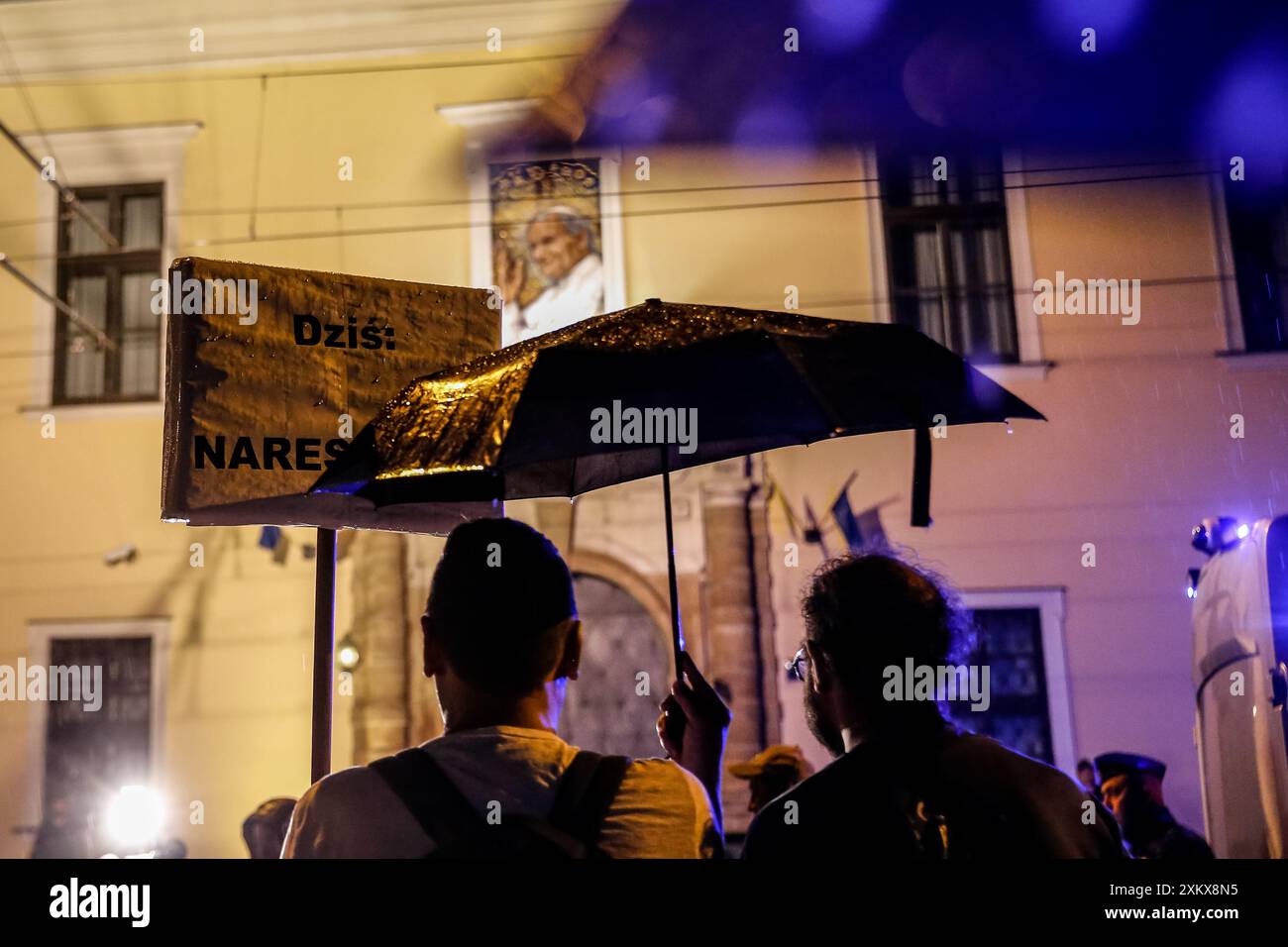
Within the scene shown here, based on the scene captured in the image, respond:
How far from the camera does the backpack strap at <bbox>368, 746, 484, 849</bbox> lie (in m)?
1.58

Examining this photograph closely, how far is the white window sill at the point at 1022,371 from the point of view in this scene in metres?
10.6

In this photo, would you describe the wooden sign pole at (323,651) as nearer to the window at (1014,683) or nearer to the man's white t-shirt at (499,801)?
the man's white t-shirt at (499,801)

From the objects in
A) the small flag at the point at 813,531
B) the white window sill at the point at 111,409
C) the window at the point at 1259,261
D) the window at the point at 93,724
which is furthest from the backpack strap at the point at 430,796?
the window at the point at 1259,261

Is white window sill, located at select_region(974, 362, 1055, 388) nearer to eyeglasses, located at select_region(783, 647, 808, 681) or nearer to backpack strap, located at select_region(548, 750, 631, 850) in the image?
eyeglasses, located at select_region(783, 647, 808, 681)

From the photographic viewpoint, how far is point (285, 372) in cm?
275

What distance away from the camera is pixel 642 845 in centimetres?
160

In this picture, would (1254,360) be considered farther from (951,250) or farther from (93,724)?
(93,724)

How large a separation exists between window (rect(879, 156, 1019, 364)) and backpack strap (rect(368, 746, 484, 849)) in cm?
987

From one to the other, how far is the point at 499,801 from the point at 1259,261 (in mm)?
11222

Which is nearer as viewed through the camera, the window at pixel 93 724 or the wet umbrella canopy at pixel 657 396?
the wet umbrella canopy at pixel 657 396

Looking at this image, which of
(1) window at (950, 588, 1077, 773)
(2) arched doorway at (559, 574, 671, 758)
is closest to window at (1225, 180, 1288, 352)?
(1) window at (950, 588, 1077, 773)

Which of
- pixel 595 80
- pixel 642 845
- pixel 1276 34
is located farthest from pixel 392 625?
pixel 1276 34

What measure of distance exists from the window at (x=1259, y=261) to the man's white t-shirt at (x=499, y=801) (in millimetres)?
10477

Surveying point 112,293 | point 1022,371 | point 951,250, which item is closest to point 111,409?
point 112,293
